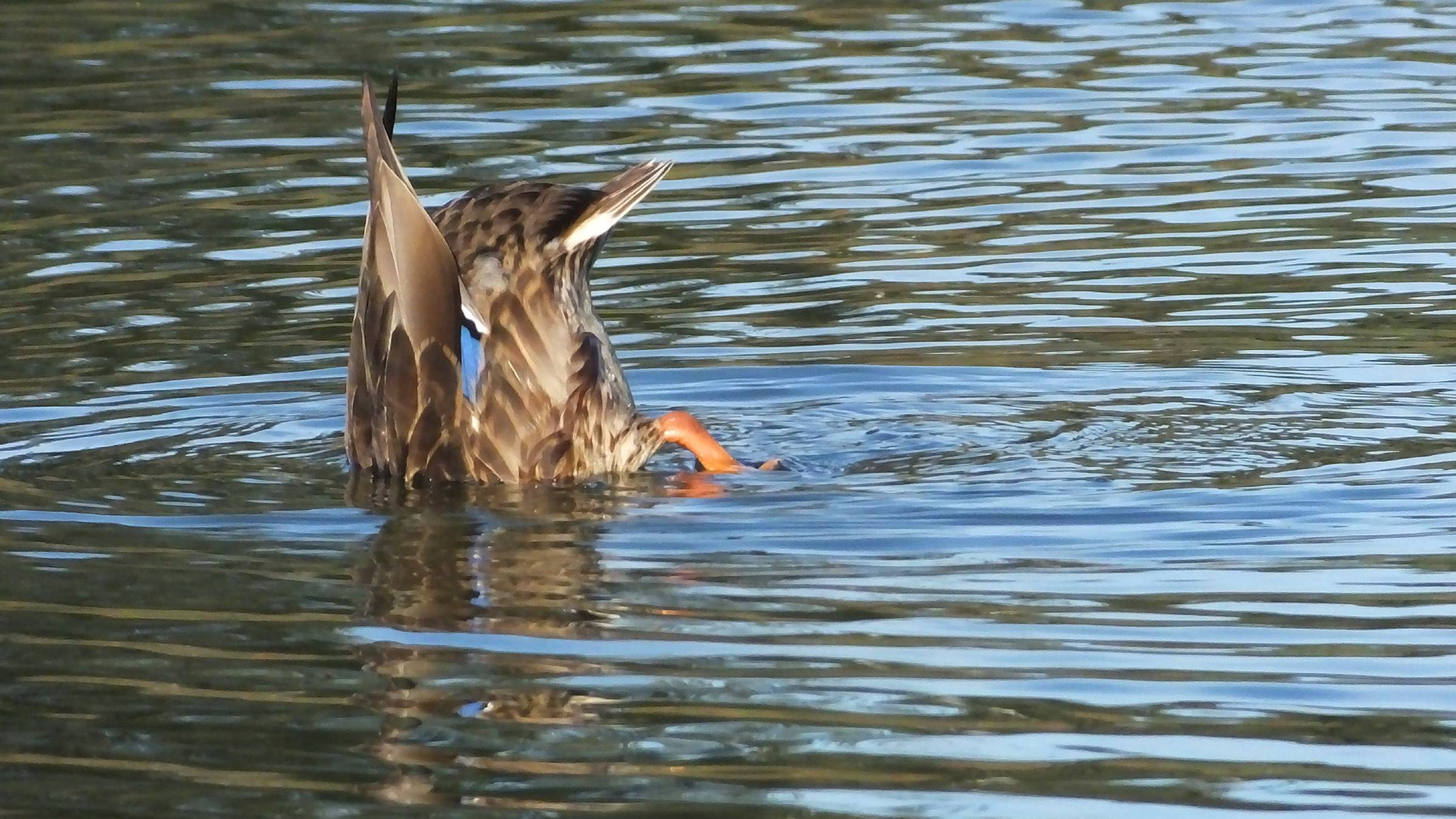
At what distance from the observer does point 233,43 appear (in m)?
15.5

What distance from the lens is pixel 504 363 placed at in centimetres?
772

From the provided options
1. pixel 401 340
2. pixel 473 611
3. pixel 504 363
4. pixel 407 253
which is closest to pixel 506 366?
pixel 504 363

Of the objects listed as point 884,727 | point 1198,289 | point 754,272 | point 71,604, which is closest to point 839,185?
point 754,272

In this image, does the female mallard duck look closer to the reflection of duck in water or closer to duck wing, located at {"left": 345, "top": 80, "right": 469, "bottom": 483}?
duck wing, located at {"left": 345, "top": 80, "right": 469, "bottom": 483}

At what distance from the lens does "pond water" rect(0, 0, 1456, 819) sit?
5.08 m

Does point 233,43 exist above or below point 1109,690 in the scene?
above

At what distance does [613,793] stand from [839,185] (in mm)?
7349

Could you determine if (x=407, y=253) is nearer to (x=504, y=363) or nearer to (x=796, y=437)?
(x=504, y=363)

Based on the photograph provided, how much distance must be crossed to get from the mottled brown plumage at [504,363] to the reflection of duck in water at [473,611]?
0.15m

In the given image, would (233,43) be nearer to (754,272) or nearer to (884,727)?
(754,272)

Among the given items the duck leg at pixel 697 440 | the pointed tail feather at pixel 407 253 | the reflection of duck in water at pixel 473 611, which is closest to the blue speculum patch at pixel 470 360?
the pointed tail feather at pixel 407 253

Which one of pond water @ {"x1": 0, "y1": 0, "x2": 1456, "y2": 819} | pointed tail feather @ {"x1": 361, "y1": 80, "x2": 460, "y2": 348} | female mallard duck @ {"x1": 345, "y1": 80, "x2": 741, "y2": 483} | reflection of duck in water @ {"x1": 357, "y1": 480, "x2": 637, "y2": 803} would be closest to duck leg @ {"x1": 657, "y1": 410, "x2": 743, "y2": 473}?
female mallard duck @ {"x1": 345, "y1": 80, "x2": 741, "y2": 483}

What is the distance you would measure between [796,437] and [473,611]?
87.7 inches

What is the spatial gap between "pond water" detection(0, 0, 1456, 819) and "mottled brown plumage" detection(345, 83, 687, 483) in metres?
0.21
